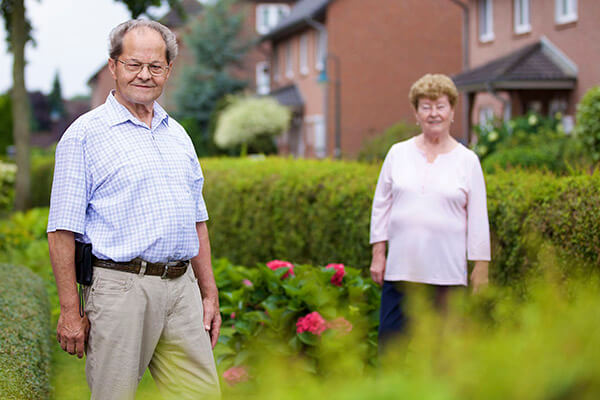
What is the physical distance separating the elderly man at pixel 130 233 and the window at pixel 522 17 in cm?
2068

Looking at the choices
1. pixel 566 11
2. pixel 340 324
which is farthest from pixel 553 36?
pixel 340 324

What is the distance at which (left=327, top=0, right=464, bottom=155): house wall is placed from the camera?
1254 inches

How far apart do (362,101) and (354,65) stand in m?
1.43

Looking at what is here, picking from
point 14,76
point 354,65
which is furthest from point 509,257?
point 354,65

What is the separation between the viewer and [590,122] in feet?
46.0

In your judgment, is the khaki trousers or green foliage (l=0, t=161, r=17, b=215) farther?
green foliage (l=0, t=161, r=17, b=215)

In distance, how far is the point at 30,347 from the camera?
4738mm

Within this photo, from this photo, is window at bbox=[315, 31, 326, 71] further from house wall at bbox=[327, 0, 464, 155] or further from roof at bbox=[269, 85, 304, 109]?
roof at bbox=[269, 85, 304, 109]

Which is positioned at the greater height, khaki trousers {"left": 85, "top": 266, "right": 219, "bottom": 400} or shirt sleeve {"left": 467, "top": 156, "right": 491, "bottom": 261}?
shirt sleeve {"left": 467, "top": 156, "right": 491, "bottom": 261}

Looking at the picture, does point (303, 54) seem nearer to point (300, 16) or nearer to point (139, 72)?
point (300, 16)

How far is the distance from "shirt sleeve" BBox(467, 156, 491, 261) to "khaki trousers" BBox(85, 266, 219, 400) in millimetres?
1667

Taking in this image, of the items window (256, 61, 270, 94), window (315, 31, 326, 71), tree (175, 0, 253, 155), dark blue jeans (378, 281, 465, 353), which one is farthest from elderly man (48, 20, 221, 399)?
window (256, 61, 270, 94)

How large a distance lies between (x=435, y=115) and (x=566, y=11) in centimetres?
1779

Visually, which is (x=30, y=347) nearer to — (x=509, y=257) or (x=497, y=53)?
(x=509, y=257)
